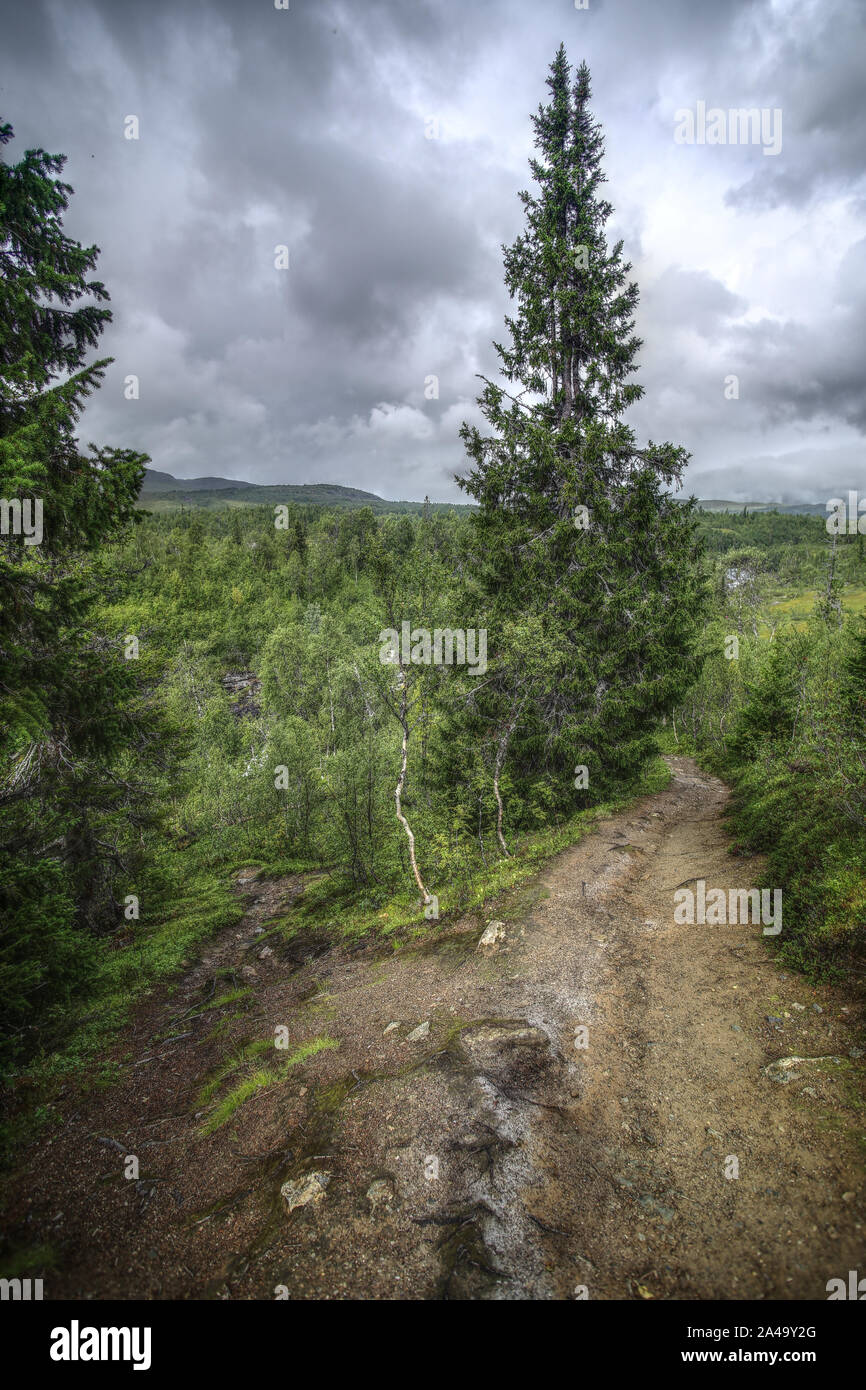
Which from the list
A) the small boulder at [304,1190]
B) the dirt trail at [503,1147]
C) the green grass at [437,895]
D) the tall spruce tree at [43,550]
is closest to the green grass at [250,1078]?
the dirt trail at [503,1147]

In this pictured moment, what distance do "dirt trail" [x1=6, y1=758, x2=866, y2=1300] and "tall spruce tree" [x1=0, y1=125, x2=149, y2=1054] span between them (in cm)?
252

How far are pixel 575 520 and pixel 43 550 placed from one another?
43.1ft

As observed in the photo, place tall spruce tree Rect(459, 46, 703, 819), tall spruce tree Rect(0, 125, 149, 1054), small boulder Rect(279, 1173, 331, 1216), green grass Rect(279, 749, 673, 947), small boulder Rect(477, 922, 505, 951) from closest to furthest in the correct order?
small boulder Rect(279, 1173, 331, 1216)
tall spruce tree Rect(0, 125, 149, 1054)
small boulder Rect(477, 922, 505, 951)
green grass Rect(279, 749, 673, 947)
tall spruce tree Rect(459, 46, 703, 819)

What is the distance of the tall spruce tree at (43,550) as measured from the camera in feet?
20.7

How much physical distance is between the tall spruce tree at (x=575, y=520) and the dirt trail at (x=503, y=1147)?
23.8ft

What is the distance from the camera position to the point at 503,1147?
201 inches

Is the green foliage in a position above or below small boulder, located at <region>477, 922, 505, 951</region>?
above

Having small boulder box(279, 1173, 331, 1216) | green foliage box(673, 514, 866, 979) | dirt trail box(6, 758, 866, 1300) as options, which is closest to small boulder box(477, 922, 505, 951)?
dirt trail box(6, 758, 866, 1300)

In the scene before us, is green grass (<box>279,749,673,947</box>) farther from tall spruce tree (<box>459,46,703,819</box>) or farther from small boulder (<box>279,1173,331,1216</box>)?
small boulder (<box>279,1173,331,1216</box>)

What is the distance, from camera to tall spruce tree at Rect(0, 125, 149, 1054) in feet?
20.7

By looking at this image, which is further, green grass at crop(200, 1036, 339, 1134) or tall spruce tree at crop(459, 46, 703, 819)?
tall spruce tree at crop(459, 46, 703, 819)

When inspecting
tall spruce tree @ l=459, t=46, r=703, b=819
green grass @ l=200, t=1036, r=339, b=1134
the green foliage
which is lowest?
green grass @ l=200, t=1036, r=339, b=1134

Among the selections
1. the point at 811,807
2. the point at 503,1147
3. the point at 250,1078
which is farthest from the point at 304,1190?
the point at 811,807

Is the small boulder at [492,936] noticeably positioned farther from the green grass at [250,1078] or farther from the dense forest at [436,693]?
the green grass at [250,1078]
